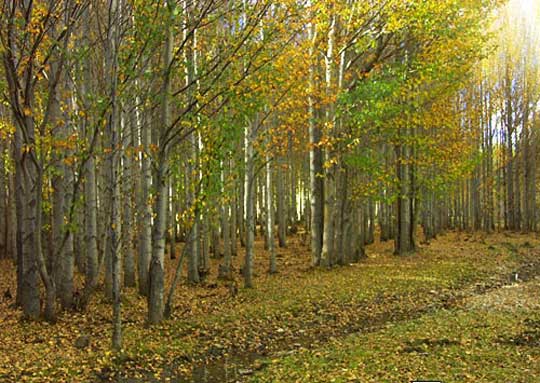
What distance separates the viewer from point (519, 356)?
25.9ft

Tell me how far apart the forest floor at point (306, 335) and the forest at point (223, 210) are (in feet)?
0.18

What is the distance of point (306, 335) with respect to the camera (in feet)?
32.8

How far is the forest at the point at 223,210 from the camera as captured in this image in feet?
27.2

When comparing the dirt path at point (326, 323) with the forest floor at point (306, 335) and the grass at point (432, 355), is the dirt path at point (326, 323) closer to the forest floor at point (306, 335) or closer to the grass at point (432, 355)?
the forest floor at point (306, 335)

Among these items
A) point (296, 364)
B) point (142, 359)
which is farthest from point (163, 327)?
point (296, 364)

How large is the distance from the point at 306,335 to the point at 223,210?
274 inches

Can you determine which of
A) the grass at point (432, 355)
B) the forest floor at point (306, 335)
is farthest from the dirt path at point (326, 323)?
the grass at point (432, 355)

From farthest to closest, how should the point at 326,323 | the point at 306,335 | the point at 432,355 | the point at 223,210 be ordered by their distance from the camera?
the point at 223,210
the point at 326,323
the point at 306,335
the point at 432,355

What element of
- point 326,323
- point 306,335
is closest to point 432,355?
point 306,335

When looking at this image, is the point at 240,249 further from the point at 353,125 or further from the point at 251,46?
the point at 251,46

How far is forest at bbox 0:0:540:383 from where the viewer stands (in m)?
8.28

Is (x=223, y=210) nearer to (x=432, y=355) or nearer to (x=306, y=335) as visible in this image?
(x=306, y=335)

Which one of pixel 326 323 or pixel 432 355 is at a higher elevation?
pixel 432 355

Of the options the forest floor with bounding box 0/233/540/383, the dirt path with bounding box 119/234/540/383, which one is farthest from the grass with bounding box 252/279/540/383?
the dirt path with bounding box 119/234/540/383
